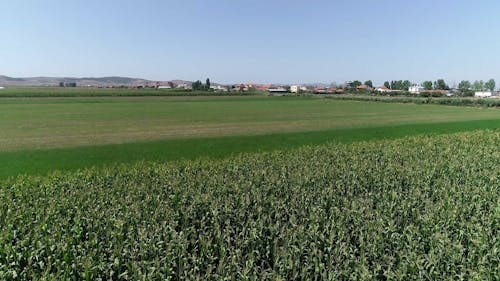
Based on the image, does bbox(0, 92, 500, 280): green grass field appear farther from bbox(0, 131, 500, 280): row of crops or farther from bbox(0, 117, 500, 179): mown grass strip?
bbox(0, 117, 500, 179): mown grass strip

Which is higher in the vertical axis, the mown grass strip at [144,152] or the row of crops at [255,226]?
the row of crops at [255,226]

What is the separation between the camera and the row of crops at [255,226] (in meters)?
4.95

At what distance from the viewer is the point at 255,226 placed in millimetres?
6316

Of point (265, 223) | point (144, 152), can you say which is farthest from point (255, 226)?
point (144, 152)

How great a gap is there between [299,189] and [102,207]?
452 cm

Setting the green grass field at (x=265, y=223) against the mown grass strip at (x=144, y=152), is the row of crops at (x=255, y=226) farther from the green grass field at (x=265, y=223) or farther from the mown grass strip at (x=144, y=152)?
the mown grass strip at (x=144, y=152)

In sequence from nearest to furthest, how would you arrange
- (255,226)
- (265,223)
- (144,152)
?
(255,226), (265,223), (144,152)

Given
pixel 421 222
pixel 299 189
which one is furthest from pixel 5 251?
pixel 421 222

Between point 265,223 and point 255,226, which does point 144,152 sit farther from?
point 255,226

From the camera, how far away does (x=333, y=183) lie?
9.73 meters

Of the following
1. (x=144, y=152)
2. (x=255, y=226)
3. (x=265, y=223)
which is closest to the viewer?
(x=255, y=226)

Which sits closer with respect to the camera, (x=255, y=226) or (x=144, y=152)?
(x=255, y=226)

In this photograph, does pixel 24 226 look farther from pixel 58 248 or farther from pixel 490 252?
pixel 490 252

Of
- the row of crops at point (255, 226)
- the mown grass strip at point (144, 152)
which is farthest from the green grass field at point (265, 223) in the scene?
the mown grass strip at point (144, 152)
